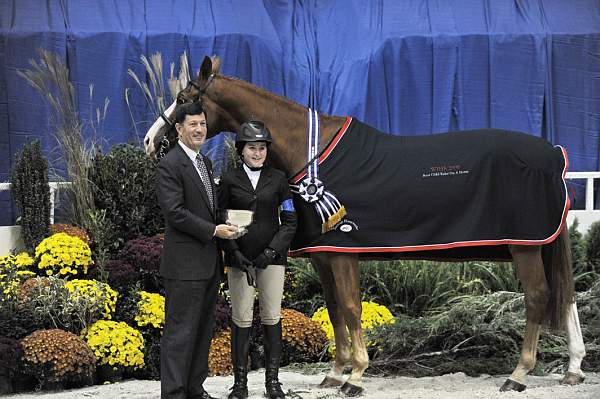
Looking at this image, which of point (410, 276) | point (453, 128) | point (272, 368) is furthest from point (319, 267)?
point (453, 128)

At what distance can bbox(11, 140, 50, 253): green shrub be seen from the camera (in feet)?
26.4

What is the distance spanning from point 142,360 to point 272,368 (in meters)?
1.48

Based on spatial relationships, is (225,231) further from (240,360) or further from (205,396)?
(205,396)

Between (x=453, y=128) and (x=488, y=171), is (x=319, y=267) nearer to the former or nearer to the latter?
(x=488, y=171)

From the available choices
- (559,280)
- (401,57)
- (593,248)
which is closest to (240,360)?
(559,280)

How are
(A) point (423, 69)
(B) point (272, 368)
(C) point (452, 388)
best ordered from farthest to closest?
1. (A) point (423, 69)
2. (C) point (452, 388)
3. (B) point (272, 368)

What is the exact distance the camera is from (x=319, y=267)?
5.89 meters

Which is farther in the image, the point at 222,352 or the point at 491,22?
the point at 491,22

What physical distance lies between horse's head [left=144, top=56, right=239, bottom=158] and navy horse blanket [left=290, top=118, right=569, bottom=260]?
63cm

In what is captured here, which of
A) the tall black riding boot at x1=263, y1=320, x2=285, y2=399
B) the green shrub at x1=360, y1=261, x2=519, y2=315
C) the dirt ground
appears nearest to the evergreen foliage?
the dirt ground

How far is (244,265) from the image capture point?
532cm

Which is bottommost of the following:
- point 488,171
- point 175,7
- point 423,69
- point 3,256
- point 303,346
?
point 303,346

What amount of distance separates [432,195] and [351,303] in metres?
0.83

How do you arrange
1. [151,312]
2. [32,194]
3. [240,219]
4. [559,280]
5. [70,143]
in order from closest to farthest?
1. [240,219]
2. [559,280]
3. [151,312]
4. [32,194]
5. [70,143]
